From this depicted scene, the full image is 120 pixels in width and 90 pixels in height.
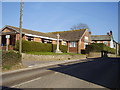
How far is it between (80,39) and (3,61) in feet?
92.0

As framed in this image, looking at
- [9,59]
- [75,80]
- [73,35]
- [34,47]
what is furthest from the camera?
[73,35]

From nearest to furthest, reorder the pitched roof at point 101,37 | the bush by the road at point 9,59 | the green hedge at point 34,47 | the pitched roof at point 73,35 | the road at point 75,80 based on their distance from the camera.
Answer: the road at point 75,80, the bush by the road at point 9,59, the green hedge at point 34,47, the pitched roof at point 73,35, the pitched roof at point 101,37

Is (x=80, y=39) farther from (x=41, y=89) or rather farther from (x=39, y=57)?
(x=41, y=89)

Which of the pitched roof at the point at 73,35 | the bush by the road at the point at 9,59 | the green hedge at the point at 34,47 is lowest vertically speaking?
the bush by the road at the point at 9,59

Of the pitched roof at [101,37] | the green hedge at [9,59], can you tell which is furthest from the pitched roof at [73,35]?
A: the green hedge at [9,59]

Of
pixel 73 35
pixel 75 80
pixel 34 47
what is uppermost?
pixel 73 35

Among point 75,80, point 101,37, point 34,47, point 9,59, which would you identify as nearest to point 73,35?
point 34,47

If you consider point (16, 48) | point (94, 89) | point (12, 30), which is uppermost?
point (12, 30)

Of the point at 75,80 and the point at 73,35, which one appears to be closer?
the point at 75,80

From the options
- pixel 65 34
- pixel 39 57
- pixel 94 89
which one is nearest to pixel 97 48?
pixel 65 34

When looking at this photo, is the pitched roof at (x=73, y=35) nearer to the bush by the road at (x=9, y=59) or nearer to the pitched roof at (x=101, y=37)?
the pitched roof at (x=101, y=37)

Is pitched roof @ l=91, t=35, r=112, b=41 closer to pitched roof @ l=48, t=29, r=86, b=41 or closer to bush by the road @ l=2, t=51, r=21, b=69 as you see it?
pitched roof @ l=48, t=29, r=86, b=41

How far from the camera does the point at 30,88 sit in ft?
20.1

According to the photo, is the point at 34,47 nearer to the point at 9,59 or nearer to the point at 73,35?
the point at 9,59
